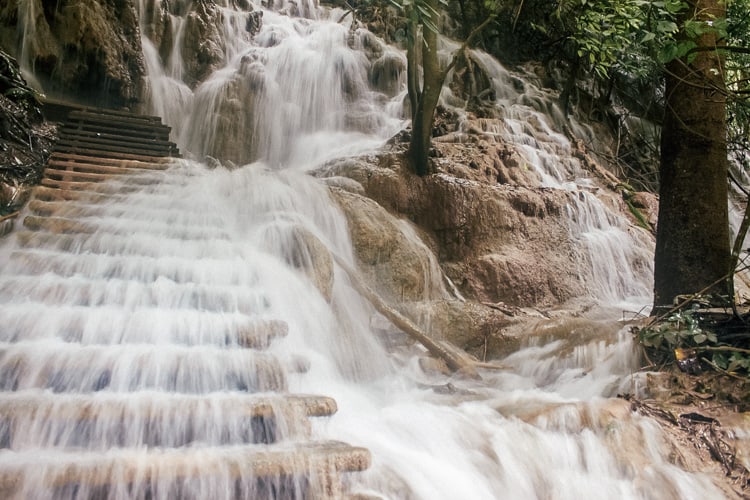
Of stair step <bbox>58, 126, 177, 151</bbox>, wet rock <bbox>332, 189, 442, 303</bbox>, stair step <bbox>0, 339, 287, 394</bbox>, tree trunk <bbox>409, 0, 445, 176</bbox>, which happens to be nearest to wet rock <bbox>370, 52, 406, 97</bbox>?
tree trunk <bbox>409, 0, 445, 176</bbox>

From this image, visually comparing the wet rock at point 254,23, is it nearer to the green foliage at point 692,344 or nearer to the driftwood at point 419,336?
the driftwood at point 419,336

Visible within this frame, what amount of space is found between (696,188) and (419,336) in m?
2.73

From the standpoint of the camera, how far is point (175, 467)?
245 cm

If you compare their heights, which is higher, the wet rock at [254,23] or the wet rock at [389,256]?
the wet rock at [254,23]

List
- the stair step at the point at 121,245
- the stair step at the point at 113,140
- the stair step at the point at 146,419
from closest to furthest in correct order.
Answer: the stair step at the point at 146,419, the stair step at the point at 121,245, the stair step at the point at 113,140

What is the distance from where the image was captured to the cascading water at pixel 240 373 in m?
2.68

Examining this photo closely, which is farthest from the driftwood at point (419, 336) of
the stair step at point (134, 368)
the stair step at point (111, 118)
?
the stair step at point (111, 118)

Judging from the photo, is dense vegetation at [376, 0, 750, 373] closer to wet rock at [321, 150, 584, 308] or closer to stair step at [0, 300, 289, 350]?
wet rock at [321, 150, 584, 308]

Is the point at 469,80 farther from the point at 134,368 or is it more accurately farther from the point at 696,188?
the point at 134,368

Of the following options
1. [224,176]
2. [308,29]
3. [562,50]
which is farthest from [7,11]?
[562,50]

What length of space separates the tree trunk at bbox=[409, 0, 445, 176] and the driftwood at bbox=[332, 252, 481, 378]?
96.1 inches

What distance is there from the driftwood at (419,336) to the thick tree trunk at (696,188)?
1.75 meters

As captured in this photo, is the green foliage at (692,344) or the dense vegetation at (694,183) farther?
the dense vegetation at (694,183)

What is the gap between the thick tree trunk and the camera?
4.27 m
